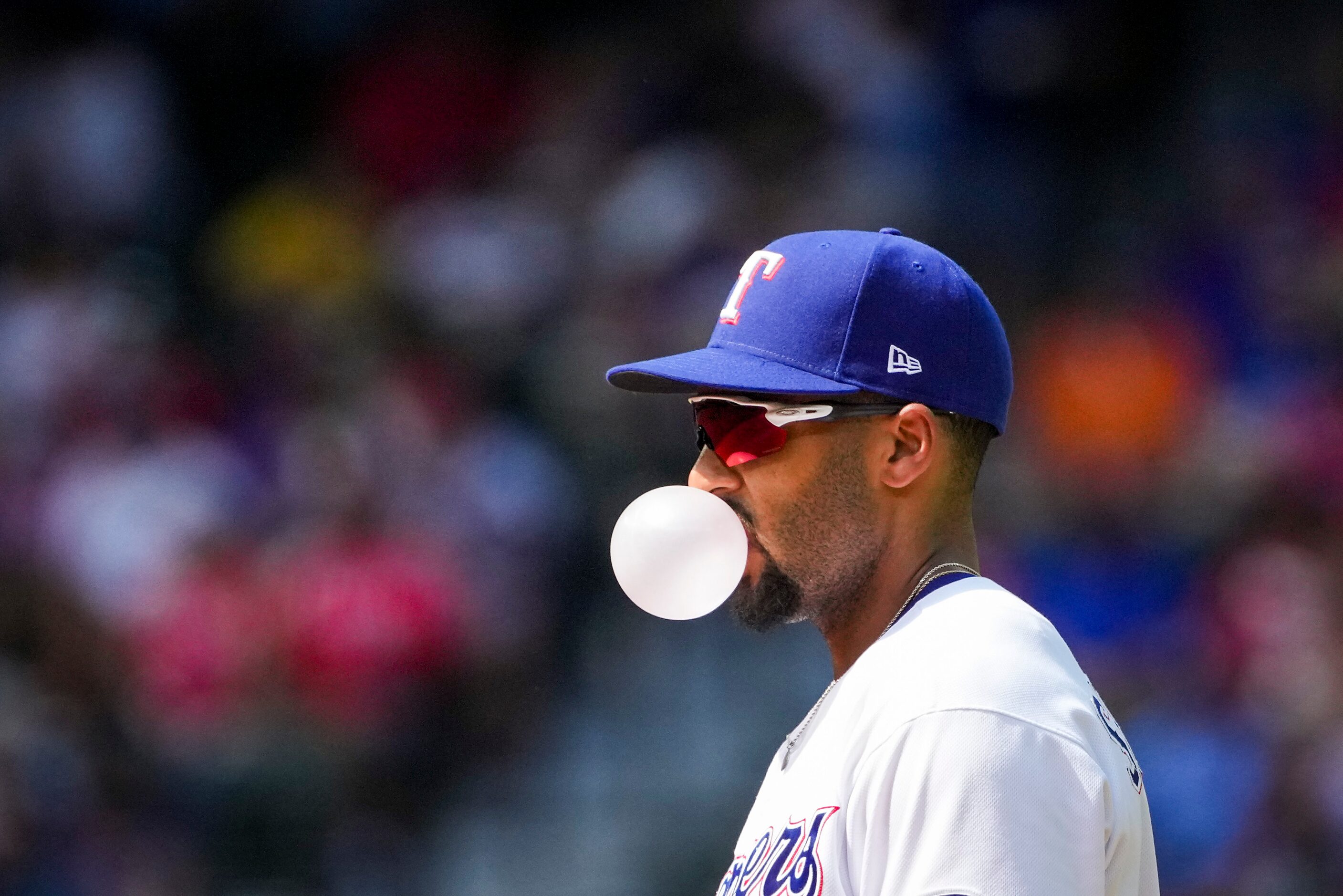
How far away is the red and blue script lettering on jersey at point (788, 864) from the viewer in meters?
1.80

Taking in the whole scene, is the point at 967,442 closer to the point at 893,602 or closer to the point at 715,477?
the point at 893,602

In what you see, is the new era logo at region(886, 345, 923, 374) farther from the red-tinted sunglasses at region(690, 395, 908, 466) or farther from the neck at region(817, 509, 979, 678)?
the neck at region(817, 509, 979, 678)

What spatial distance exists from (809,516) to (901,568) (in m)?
0.15

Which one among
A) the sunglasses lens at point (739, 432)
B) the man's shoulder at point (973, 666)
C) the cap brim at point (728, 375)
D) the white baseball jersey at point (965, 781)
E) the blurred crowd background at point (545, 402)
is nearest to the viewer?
the white baseball jersey at point (965, 781)

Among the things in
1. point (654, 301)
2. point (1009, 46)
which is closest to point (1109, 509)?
point (654, 301)

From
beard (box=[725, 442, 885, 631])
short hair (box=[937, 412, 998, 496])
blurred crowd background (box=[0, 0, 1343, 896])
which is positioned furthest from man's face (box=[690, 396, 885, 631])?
blurred crowd background (box=[0, 0, 1343, 896])

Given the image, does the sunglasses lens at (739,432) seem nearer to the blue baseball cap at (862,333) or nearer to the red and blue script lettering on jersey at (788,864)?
the blue baseball cap at (862,333)

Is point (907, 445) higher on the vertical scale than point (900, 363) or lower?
lower

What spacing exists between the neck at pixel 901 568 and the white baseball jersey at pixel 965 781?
163 millimetres

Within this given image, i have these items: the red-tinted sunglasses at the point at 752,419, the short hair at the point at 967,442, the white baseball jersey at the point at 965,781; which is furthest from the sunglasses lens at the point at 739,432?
the white baseball jersey at the point at 965,781

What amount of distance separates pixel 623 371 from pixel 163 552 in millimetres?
4691

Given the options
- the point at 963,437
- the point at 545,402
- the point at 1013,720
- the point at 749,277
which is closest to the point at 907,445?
the point at 963,437

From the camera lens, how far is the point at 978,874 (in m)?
1.62

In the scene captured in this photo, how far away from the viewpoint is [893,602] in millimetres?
2180
